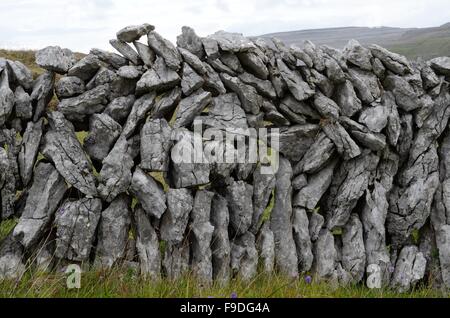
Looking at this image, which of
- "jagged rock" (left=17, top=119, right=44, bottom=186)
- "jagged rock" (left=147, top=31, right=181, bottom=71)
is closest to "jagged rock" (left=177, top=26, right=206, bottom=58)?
"jagged rock" (left=147, top=31, right=181, bottom=71)

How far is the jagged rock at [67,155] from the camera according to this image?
26.3 ft

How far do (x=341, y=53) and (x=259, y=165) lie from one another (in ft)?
9.77

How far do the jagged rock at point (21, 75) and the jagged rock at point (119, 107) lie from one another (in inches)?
57.5

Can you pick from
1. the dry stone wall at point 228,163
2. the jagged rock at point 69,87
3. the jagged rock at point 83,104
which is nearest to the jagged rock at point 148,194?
the dry stone wall at point 228,163

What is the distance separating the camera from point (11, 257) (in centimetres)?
788

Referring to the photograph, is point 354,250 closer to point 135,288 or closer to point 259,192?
point 259,192

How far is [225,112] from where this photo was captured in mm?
8844

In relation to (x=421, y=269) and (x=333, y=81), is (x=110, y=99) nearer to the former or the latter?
(x=333, y=81)

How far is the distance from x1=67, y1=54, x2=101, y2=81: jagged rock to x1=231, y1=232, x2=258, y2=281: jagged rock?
417 cm

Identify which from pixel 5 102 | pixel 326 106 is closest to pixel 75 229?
pixel 5 102

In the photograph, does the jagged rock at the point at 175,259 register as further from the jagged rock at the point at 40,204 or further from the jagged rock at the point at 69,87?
the jagged rock at the point at 69,87

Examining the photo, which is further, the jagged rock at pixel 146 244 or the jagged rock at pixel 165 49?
the jagged rock at pixel 165 49
